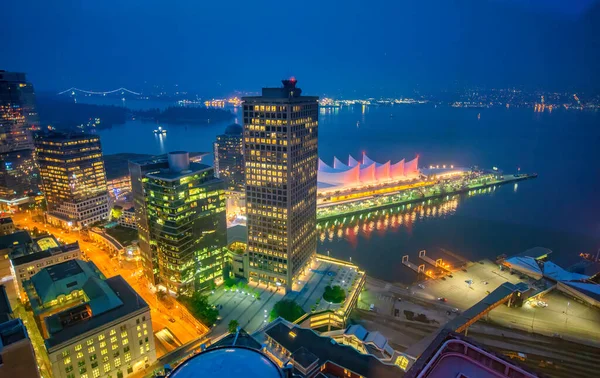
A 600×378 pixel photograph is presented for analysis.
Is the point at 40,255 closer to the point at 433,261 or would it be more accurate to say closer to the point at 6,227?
the point at 6,227

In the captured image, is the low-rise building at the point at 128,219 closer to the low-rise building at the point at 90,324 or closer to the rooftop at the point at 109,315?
the low-rise building at the point at 90,324

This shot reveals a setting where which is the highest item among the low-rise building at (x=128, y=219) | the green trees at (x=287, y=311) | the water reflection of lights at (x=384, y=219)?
the low-rise building at (x=128, y=219)

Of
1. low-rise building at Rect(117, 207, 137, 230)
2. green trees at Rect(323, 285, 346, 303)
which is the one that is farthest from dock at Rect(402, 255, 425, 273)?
low-rise building at Rect(117, 207, 137, 230)

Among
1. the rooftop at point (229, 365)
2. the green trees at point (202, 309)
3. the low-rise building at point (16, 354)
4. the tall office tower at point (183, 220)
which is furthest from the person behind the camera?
the tall office tower at point (183, 220)

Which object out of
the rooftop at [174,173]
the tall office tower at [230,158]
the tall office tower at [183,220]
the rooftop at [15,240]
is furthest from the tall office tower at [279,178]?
the tall office tower at [230,158]

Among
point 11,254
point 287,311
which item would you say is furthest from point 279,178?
point 11,254
